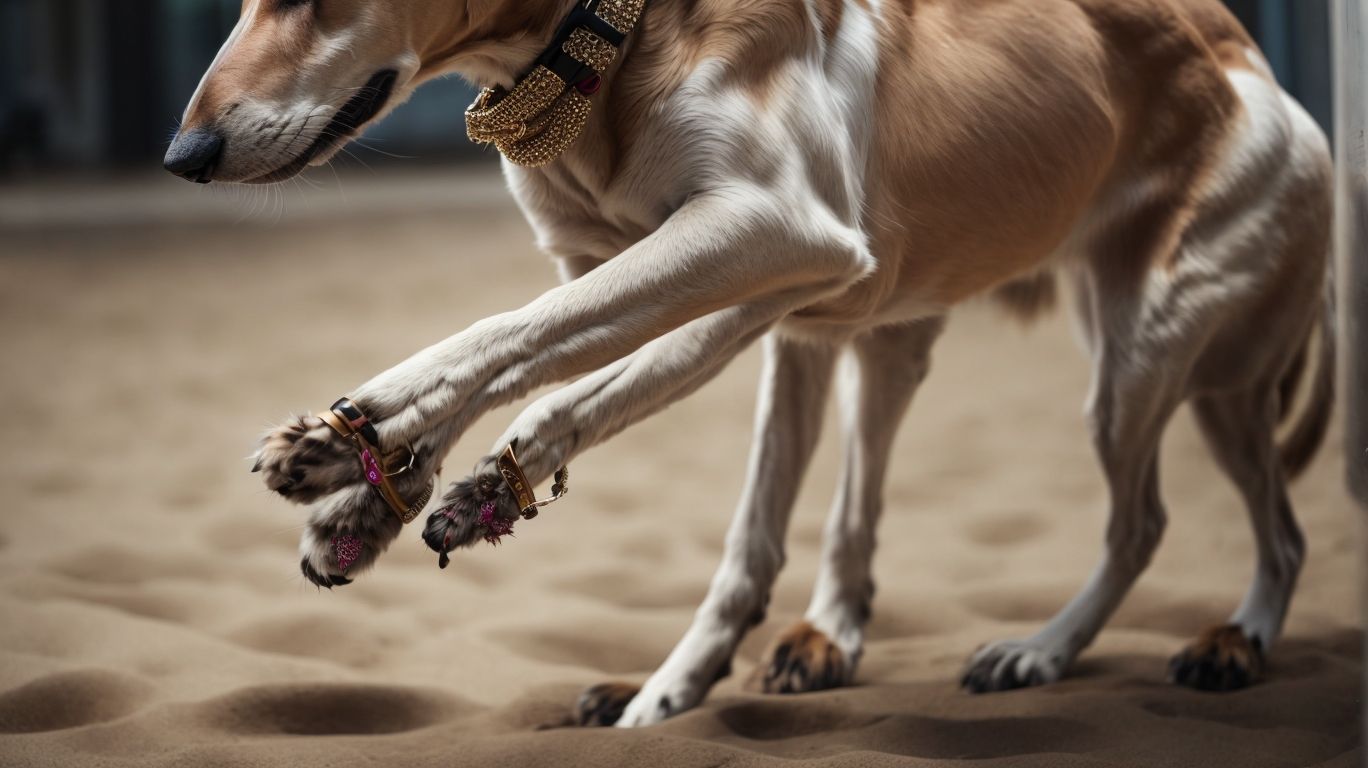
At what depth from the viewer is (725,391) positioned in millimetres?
5500

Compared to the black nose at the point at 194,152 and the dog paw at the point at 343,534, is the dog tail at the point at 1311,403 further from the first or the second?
the black nose at the point at 194,152

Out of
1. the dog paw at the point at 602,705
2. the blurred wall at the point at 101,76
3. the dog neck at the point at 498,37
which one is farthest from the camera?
the blurred wall at the point at 101,76

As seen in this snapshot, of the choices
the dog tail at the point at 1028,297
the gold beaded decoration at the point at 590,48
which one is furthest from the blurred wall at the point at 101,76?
the gold beaded decoration at the point at 590,48

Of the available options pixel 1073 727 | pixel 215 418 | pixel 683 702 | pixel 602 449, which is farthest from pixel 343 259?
pixel 1073 727

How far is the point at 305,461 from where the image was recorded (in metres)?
1.66

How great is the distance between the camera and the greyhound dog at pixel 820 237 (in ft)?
5.84

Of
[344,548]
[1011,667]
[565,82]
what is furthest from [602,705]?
[565,82]

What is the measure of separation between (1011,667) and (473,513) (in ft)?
4.27

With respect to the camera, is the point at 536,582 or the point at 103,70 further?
the point at 103,70

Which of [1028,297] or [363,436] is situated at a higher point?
[363,436]

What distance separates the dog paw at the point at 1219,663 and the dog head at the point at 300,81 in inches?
68.2

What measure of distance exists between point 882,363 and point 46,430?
10.5ft

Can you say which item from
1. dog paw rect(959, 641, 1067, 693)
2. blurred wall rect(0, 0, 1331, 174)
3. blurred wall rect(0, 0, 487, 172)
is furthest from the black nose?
blurred wall rect(0, 0, 487, 172)

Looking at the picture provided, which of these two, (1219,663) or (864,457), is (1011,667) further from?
(864,457)
